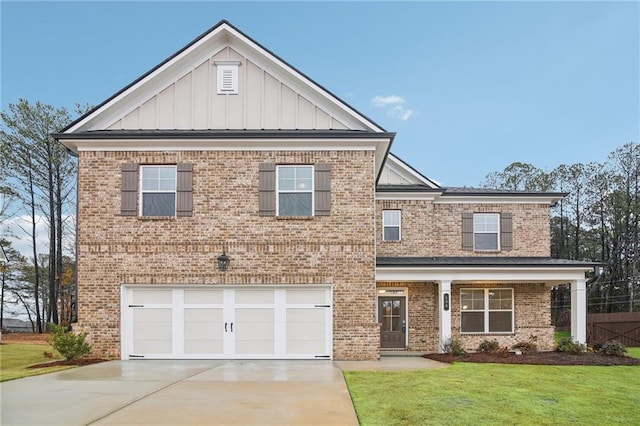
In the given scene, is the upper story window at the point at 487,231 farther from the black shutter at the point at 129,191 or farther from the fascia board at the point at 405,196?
the black shutter at the point at 129,191

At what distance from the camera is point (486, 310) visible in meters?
19.4

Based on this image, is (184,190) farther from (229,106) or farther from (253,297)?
(253,297)

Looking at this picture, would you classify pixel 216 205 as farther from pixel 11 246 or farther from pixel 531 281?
pixel 11 246

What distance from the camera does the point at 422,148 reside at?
38.2m

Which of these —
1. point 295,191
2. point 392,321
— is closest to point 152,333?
point 295,191

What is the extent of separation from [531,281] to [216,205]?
36.6 feet

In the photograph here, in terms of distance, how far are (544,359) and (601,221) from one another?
26638 millimetres

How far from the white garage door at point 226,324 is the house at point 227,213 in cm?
3

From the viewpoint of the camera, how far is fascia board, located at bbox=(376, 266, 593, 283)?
57.7ft

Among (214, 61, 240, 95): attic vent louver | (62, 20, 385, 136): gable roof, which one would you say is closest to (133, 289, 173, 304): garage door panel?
(62, 20, 385, 136): gable roof

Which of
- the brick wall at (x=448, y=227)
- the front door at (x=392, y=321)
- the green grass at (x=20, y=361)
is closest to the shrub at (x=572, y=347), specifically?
the brick wall at (x=448, y=227)

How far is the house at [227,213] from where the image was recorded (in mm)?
14258

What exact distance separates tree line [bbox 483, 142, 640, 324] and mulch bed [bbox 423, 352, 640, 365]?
2042cm

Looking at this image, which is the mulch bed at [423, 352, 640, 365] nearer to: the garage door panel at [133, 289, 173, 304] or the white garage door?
the white garage door
